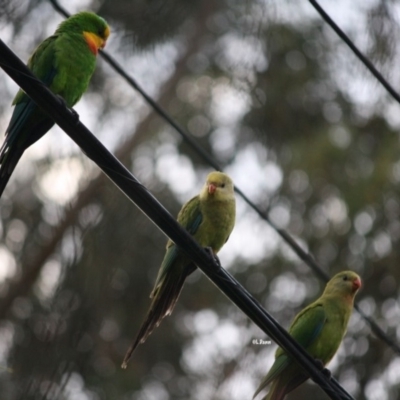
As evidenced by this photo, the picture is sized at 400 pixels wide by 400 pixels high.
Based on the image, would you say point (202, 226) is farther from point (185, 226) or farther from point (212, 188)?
point (212, 188)

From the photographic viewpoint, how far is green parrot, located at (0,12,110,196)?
4250 millimetres

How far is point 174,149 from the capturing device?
10.1 metres

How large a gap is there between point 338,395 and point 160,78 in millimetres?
7112

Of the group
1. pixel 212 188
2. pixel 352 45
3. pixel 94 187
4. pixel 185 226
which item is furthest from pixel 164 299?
pixel 94 187

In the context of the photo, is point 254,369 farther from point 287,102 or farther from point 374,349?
point 287,102

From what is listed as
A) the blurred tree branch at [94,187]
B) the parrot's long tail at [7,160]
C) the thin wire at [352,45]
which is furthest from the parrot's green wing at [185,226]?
the blurred tree branch at [94,187]

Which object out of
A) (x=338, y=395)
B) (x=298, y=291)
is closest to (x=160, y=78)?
(x=298, y=291)

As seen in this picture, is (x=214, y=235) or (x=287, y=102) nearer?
(x=214, y=235)

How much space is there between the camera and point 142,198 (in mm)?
3471

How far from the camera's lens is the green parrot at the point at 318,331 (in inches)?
204

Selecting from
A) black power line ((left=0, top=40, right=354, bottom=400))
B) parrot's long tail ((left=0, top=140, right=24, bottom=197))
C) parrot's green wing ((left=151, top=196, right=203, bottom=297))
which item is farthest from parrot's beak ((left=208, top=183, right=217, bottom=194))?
black power line ((left=0, top=40, right=354, bottom=400))

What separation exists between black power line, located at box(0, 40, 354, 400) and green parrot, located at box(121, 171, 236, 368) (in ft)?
4.11

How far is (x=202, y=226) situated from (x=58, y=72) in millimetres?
1327

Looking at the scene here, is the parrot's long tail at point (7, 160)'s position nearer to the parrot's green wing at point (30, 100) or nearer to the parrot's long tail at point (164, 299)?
the parrot's green wing at point (30, 100)
